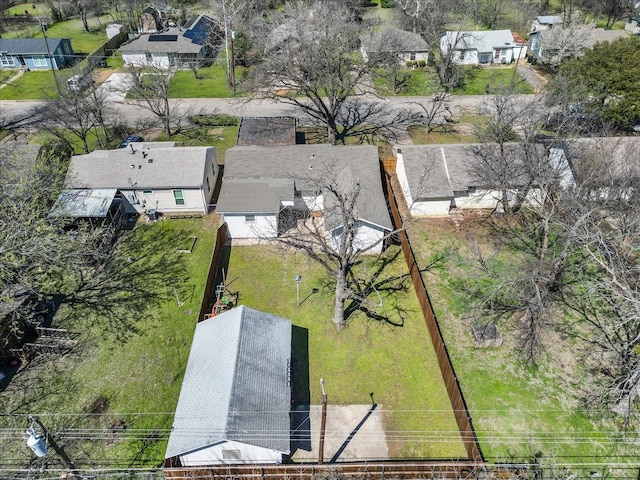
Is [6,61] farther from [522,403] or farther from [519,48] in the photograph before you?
[522,403]

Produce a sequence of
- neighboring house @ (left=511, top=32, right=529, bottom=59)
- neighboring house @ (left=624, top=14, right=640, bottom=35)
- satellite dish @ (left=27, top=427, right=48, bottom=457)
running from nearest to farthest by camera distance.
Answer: satellite dish @ (left=27, top=427, right=48, bottom=457) → neighboring house @ (left=511, top=32, right=529, bottom=59) → neighboring house @ (left=624, top=14, right=640, bottom=35)

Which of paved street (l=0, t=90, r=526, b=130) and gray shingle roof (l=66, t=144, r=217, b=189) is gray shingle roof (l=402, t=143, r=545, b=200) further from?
gray shingle roof (l=66, t=144, r=217, b=189)

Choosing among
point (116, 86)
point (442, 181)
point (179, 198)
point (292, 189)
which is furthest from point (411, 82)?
point (116, 86)

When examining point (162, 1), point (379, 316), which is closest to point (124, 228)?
point (379, 316)

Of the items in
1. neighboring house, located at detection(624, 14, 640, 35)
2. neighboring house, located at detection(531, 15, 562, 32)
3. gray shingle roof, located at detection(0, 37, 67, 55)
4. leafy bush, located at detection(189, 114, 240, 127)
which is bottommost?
leafy bush, located at detection(189, 114, 240, 127)

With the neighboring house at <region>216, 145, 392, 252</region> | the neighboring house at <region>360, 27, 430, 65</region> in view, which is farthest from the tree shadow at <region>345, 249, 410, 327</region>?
the neighboring house at <region>360, 27, 430, 65</region>

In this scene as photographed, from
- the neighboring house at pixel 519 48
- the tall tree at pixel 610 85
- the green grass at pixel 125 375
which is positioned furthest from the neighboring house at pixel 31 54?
the neighboring house at pixel 519 48
